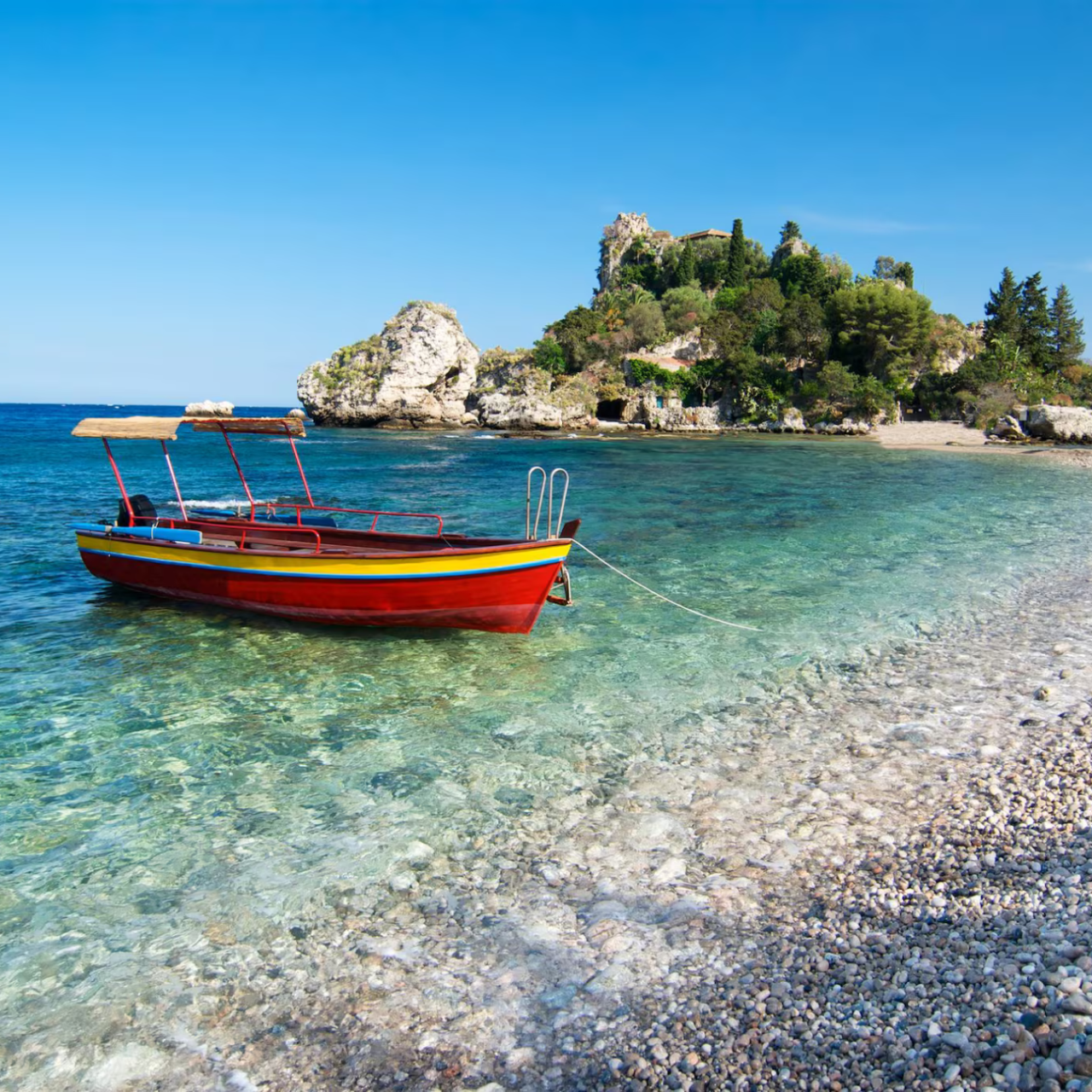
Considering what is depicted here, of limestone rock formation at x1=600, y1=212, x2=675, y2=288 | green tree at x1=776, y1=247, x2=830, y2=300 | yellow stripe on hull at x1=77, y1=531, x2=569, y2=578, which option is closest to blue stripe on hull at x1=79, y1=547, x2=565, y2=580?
yellow stripe on hull at x1=77, y1=531, x2=569, y2=578

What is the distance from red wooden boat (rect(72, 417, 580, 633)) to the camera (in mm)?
11484

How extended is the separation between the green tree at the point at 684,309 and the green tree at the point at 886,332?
1906 centimetres

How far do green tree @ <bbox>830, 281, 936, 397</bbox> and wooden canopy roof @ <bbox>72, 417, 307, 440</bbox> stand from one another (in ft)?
247

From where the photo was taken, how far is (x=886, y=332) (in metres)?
77.8

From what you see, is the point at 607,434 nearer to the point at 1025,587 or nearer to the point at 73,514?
the point at 73,514

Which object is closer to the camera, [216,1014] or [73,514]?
[216,1014]

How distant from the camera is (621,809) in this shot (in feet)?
22.6

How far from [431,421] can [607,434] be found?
75.5ft

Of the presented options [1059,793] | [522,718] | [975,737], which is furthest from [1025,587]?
[522,718]

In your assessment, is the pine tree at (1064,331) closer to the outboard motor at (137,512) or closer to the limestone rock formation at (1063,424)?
the limestone rock formation at (1063,424)

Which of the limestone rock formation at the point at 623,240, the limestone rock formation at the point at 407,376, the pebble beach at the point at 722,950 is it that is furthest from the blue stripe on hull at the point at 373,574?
the limestone rock formation at the point at 623,240

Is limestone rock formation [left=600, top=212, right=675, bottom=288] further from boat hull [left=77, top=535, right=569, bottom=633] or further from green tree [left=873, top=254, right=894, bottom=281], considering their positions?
boat hull [left=77, top=535, right=569, bottom=633]

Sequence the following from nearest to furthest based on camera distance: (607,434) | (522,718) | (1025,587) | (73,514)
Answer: (522,718), (1025,587), (73,514), (607,434)

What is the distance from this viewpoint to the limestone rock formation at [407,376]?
8419 centimetres
